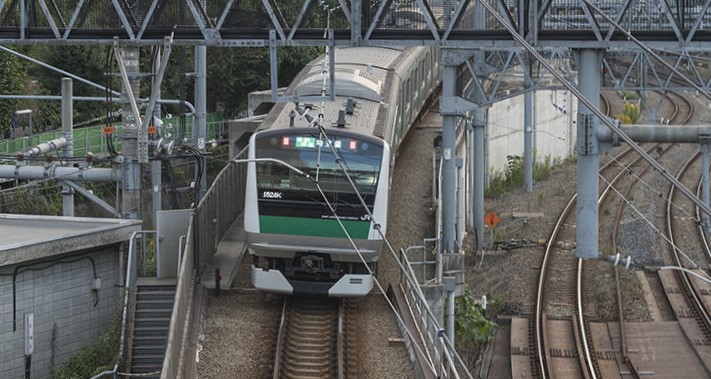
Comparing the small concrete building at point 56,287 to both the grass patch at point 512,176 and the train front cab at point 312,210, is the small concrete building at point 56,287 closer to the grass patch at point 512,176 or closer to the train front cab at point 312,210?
the train front cab at point 312,210

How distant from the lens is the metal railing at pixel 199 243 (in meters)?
14.1

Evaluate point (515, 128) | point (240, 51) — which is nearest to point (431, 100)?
point (515, 128)

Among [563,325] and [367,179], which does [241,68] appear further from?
[367,179]

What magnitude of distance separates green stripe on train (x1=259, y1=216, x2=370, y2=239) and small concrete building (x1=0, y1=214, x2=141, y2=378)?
261cm

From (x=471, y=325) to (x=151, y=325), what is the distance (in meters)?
6.25

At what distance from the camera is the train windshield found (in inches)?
675

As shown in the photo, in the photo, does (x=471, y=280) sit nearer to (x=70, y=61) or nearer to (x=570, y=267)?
(x=570, y=267)

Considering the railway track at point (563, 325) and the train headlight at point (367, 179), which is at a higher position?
the train headlight at point (367, 179)

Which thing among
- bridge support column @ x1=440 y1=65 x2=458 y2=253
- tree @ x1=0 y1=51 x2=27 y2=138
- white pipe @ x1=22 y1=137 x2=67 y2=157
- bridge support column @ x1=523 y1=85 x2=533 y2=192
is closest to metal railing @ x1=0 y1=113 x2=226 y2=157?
tree @ x1=0 y1=51 x2=27 y2=138

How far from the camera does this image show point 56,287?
699 inches

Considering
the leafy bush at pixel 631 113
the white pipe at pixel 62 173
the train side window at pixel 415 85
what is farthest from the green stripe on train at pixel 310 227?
the leafy bush at pixel 631 113

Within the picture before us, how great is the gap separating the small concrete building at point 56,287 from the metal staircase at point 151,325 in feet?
1.65

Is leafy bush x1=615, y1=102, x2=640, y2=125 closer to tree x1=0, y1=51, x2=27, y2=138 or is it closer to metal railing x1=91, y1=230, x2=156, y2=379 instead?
tree x1=0, y1=51, x2=27, y2=138

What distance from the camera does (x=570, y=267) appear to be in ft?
85.8
